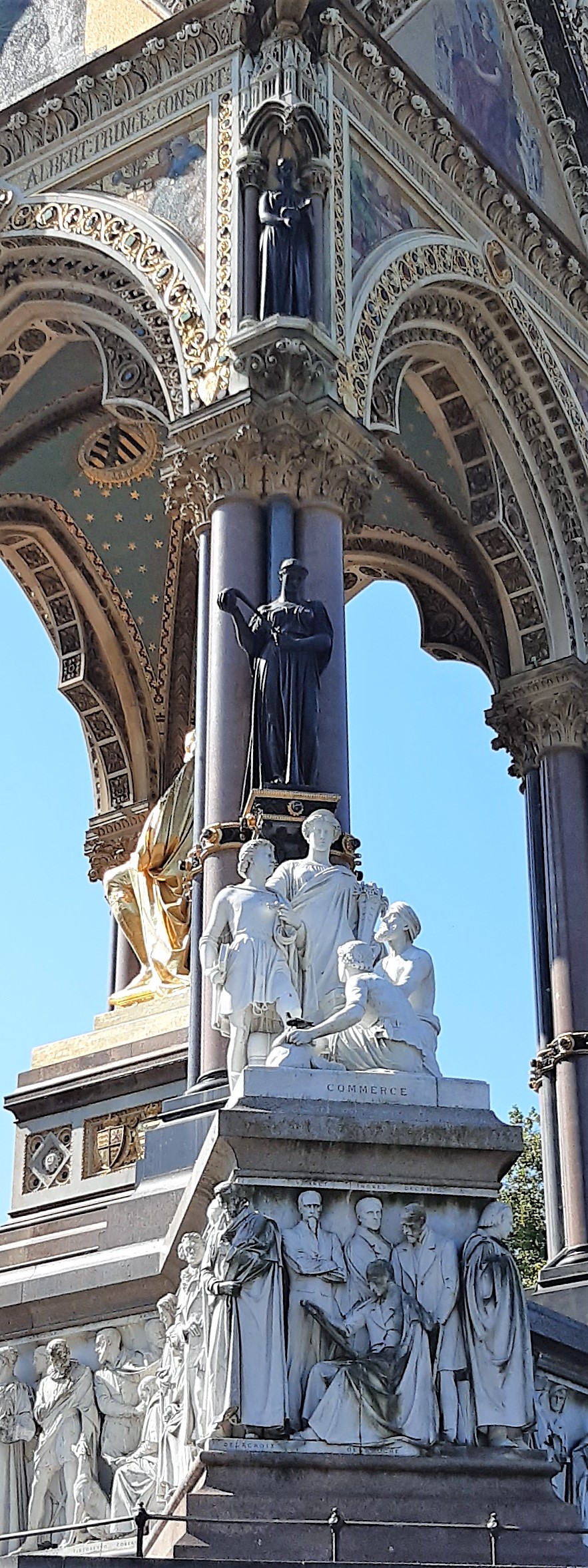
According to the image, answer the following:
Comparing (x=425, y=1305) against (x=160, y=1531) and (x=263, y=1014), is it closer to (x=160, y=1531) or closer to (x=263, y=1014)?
(x=160, y=1531)

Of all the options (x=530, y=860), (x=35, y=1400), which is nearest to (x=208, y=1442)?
(x=35, y=1400)

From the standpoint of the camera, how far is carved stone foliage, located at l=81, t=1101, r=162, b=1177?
16344mm

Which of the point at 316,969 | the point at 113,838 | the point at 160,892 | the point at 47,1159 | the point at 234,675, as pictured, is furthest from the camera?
the point at 113,838

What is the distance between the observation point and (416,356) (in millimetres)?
17984

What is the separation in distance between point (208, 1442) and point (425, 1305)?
123 cm

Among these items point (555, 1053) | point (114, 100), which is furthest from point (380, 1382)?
point (114, 100)

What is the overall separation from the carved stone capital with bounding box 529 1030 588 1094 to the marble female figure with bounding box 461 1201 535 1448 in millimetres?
7391

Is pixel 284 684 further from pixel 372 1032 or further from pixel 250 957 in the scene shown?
pixel 372 1032

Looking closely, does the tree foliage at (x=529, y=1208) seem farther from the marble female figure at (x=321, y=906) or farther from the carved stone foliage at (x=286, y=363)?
the marble female figure at (x=321, y=906)

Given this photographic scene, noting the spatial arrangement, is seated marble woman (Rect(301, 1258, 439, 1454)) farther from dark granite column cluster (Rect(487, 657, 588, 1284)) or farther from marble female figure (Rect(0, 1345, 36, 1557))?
dark granite column cluster (Rect(487, 657, 588, 1284))

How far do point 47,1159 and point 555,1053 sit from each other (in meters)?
3.94

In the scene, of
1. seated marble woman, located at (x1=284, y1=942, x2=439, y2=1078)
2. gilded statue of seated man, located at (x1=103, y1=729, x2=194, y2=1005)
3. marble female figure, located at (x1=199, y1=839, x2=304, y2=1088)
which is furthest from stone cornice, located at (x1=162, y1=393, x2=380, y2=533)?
seated marble woman, located at (x1=284, y1=942, x2=439, y2=1078)

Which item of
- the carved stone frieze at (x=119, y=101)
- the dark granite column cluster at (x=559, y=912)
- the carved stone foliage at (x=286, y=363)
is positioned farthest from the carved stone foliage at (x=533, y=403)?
the carved stone foliage at (x=286, y=363)

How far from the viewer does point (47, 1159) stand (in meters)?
16.8
